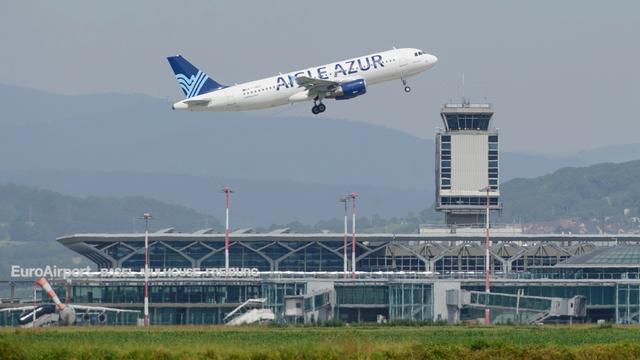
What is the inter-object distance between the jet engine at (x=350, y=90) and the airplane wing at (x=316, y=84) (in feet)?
5.39

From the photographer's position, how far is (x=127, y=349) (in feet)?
325

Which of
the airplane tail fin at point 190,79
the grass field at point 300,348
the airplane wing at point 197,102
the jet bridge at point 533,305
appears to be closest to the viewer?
the grass field at point 300,348

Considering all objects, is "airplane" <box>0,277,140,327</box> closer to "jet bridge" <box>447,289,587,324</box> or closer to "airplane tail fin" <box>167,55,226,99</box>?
"airplane tail fin" <box>167,55,226,99</box>

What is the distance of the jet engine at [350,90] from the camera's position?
160 metres

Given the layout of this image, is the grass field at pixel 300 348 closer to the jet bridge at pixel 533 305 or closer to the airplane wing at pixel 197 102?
the airplane wing at pixel 197 102

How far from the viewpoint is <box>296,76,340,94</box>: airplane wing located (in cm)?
16275

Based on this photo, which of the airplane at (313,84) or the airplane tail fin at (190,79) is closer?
the airplane at (313,84)

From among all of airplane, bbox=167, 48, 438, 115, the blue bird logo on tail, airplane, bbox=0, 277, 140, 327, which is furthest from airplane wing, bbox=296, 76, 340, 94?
airplane, bbox=0, 277, 140, 327

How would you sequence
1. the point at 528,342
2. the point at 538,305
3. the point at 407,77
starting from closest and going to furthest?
the point at 528,342, the point at 407,77, the point at 538,305

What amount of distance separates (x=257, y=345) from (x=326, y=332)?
84.2 feet

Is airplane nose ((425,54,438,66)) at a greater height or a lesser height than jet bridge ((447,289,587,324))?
greater

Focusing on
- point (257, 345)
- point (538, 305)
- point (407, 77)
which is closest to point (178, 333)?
point (257, 345)

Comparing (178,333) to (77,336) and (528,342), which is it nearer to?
(77,336)

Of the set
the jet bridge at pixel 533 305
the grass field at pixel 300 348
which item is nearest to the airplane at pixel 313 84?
the jet bridge at pixel 533 305
